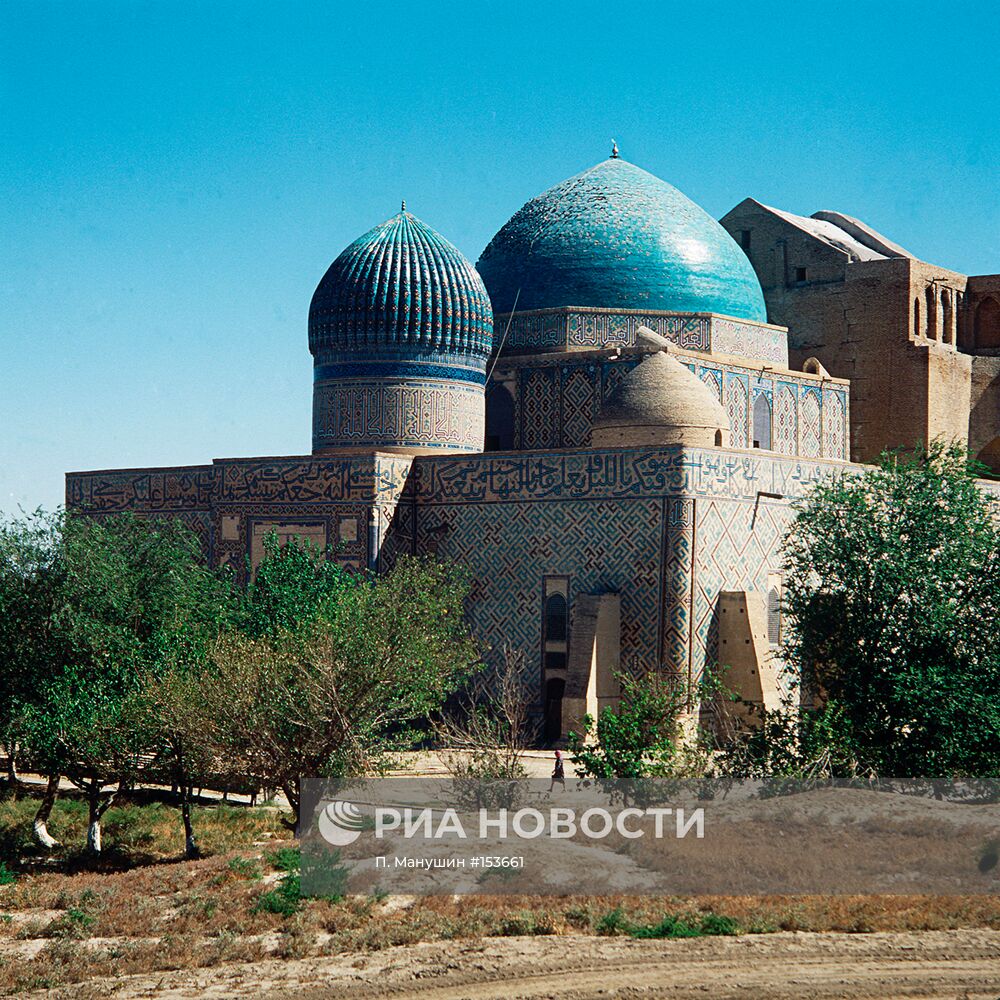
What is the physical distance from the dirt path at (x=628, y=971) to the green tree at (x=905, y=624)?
291 cm

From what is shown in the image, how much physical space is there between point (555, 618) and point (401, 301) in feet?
16.6

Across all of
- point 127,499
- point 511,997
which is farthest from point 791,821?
point 127,499

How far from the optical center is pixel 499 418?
22.6 meters

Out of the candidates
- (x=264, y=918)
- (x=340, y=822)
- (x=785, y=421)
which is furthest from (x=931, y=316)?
(x=264, y=918)

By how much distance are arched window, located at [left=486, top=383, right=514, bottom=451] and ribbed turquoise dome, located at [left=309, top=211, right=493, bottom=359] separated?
90 cm

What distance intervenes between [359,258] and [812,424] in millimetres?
6900

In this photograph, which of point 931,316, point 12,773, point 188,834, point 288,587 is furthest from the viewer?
point 931,316

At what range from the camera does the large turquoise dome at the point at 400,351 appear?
833 inches

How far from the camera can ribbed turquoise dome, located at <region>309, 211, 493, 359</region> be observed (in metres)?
21.3

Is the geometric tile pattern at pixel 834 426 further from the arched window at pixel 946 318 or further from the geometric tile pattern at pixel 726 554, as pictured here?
the geometric tile pattern at pixel 726 554

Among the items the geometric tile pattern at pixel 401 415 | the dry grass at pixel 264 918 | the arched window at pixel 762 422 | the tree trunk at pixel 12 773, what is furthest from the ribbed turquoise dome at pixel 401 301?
the dry grass at pixel 264 918

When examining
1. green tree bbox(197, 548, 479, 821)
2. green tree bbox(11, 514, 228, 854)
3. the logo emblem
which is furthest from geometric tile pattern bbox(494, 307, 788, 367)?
the logo emblem

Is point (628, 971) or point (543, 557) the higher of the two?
point (543, 557)

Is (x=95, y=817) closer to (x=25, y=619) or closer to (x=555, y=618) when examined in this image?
(x=25, y=619)
